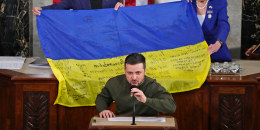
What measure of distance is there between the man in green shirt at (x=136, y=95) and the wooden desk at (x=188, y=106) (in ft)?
3.13

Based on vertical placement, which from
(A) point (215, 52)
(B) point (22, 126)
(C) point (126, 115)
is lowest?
(B) point (22, 126)

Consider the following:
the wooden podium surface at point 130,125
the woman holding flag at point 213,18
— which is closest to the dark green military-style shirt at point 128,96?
the wooden podium surface at point 130,125

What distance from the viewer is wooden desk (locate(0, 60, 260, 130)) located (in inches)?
175

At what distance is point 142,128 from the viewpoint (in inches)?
120

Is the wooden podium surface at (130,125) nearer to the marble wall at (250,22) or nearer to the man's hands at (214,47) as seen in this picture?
the man's hands at (214,47)

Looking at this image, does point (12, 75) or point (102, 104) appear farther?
point (12, 75)

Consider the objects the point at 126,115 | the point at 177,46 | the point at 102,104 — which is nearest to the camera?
the point at 126,115

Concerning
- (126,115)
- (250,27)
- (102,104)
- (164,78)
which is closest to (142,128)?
(126,115)

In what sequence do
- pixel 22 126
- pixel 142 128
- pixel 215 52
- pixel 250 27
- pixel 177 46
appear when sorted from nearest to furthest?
pixel 142 128
pixel 22 126
pixel 177 46
pixel 215 52
pixel 250 27

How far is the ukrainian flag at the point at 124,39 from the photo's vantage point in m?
4.71

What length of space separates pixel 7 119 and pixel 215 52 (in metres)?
2.27

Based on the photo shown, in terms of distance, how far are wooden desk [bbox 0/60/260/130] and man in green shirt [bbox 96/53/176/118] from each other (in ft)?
3.13

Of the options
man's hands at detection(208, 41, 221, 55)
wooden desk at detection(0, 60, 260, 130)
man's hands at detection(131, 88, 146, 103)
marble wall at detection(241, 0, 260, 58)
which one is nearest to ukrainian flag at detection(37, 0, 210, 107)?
man's hands at detection(208, 41, 221, 55)

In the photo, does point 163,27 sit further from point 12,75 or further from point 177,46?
point 12,75
